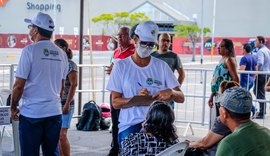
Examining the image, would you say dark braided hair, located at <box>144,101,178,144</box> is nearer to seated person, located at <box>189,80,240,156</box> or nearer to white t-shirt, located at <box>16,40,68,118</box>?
seated person, located at <box>189,80,240,156</box>

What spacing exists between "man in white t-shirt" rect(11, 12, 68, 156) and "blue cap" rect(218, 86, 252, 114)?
90.3 inches

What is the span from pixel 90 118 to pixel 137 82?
5.67m

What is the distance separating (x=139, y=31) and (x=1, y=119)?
1.95 meters

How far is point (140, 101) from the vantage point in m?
4.40

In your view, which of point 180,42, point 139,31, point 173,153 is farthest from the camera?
point 180,42

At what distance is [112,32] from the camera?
4934cm

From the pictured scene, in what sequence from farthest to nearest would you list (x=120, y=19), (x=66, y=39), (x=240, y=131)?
(x=120, y=19), (x=66, y=39), (x=240, y=131)

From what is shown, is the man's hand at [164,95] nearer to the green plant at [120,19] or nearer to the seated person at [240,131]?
the seated person at [240,131]

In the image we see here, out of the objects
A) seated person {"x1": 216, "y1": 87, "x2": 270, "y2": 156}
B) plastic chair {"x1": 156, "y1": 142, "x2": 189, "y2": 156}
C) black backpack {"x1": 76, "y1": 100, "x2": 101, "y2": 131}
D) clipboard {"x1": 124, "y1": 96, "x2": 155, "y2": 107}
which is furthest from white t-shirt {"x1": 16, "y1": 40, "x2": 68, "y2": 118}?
black backpack {"x1": 76, "y1": 100, "x2": 101, "y2": 131}

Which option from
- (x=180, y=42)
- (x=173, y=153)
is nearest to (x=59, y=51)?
(x=173, y=153)

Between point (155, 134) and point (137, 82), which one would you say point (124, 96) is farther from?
point (155, 134)

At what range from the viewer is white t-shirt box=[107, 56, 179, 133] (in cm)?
447

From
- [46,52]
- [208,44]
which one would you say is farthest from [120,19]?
[46,52]

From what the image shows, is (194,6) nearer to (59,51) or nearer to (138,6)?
(138,6)
